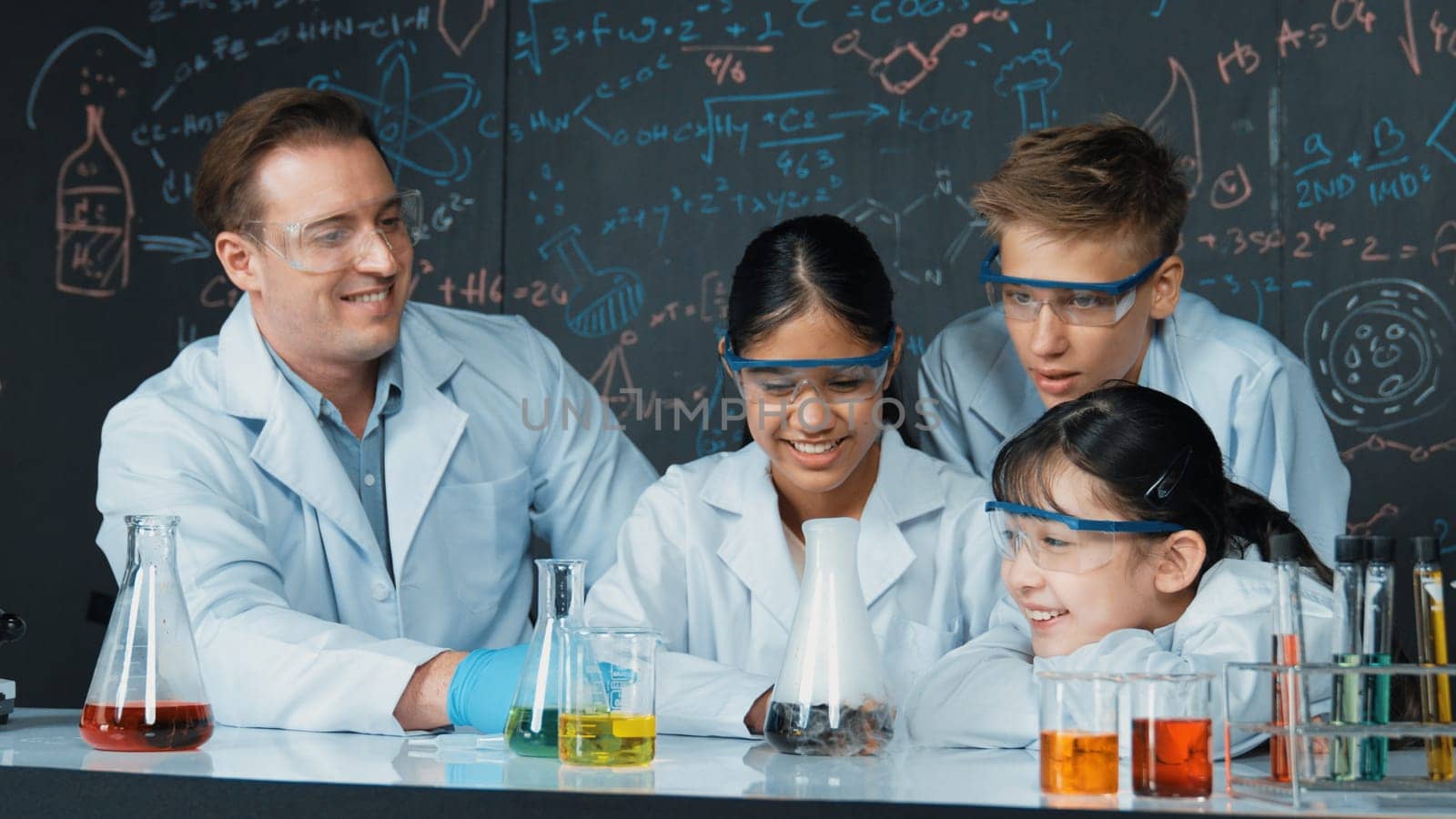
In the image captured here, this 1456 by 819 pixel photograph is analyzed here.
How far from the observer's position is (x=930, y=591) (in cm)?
209

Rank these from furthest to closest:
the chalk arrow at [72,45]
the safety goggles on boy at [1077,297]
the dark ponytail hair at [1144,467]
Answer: the chalk arrow at [72,45] → the safety goggles on boy at [1077,297] → the dark ponytail hair at [1144,467]

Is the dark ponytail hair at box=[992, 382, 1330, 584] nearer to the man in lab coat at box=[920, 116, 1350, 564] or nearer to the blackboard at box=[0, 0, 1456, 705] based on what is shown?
the man in lab coat at box=[920, 116, 1350, 564]

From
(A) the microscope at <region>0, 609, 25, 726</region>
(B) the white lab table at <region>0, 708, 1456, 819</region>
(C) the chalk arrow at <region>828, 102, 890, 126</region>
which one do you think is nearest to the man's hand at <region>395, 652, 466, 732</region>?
(B) the white lab table at <region>0, 708, 1456, 819</region>

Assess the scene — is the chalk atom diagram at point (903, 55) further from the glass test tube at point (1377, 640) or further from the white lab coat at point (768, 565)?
the glass test tube at point (1377, 640)

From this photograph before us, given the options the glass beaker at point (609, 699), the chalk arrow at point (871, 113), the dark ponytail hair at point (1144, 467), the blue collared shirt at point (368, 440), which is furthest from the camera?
the chalk arrow at point (871, 113)

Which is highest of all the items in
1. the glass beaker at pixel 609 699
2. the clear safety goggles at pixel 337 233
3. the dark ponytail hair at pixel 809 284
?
the clear safety goggles at pixel 337 233

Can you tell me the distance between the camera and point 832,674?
139cm

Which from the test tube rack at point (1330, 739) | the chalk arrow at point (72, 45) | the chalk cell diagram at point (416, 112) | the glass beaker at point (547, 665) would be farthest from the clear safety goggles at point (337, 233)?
the chalk arrow at point (72, 45)

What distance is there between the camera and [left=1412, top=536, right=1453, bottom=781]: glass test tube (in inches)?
45.2

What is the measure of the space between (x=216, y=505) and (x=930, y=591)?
1.03 meters

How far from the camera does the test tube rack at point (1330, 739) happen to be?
1107 millimetres

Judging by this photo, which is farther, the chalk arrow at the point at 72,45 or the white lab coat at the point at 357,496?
the chalk arrow at the point at 72,45

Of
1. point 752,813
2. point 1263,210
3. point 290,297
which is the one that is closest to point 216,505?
point 290,297

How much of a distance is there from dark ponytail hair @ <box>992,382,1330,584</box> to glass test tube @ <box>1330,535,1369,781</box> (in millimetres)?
455
